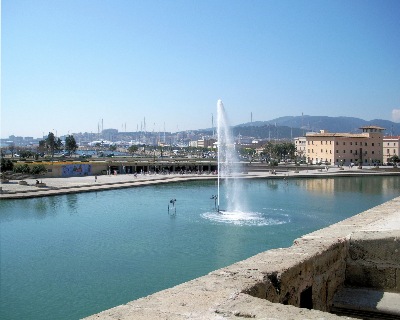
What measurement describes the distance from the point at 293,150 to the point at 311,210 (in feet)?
234

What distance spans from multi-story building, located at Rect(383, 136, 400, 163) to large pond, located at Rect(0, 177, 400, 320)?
169 ft

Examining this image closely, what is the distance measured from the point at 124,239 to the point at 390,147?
78.3 meters

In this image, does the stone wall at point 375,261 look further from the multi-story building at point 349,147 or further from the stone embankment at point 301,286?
the multi-story building at point 349,147

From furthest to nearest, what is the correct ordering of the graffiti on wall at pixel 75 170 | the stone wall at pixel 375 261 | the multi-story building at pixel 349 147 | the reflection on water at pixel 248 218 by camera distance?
the multi-story building at pixel 349 147 → the graffiti on wall at pixel 75 170 → the reflection on water at pixel 248 218 → the stone wall at pixel 375 261

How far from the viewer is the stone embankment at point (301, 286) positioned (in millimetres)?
3766

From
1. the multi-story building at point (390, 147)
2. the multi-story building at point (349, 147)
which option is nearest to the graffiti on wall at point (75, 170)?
the multi-story building at point (349, 147)

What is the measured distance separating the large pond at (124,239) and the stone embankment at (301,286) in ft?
20.8

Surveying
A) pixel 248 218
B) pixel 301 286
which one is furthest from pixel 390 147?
pixel 301 286

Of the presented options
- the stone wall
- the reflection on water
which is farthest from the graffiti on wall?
the stone wall

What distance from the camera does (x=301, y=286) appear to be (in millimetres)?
5566

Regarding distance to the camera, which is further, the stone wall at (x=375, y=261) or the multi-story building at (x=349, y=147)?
the multi-story building at (x=349, y=147)

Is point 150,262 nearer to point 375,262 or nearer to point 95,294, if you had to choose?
point 95,294

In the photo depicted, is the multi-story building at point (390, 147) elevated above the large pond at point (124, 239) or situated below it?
above

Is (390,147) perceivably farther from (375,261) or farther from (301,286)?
(301,286)
